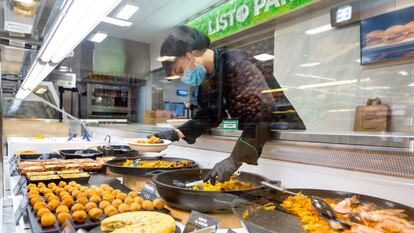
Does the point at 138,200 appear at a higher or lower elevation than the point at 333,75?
lower

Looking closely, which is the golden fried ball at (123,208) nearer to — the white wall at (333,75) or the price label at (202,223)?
the price label at (202,223)

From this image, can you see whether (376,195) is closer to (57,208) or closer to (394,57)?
(57,208)

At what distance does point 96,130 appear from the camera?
456 centimetres

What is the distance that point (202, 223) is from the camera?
0.79 meters

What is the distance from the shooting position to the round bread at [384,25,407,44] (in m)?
2.30

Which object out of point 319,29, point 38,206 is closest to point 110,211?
point 38,206

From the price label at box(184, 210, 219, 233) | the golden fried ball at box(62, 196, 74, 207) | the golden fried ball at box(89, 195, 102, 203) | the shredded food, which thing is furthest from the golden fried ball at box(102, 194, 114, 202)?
the price label at box(184, 210, 219, 233)

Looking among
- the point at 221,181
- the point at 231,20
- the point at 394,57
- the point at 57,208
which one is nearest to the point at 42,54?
the point at 57,208

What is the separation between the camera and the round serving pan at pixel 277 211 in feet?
2.41

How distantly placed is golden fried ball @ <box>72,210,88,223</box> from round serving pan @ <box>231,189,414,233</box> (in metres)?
0.52

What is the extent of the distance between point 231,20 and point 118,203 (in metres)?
2.99

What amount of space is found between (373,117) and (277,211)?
6.71 ft

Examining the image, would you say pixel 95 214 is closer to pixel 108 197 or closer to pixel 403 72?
pixel 108 197

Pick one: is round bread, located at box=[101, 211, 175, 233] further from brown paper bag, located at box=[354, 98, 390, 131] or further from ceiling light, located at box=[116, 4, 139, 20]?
brown paper bag, located at box=[354, 98, 390, 131]
